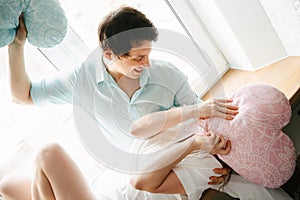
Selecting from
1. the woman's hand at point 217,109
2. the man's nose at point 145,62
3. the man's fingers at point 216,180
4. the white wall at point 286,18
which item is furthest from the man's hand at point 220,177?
the white wall at point 286,18

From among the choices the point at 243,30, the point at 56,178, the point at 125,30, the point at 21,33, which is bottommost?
the point at 243,30

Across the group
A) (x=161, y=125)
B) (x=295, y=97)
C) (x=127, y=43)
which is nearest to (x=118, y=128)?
(x=161, y=125)

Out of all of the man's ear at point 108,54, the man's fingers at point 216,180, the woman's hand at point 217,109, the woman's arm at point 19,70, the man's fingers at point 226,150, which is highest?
the woman's arm at point 19,70

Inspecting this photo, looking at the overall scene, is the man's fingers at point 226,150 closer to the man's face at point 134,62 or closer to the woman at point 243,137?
the woman at point 243,137

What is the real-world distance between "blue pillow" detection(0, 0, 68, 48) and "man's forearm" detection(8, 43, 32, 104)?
0.08 m

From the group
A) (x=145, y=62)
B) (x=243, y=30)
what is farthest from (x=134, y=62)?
A: (x=243, y=30)

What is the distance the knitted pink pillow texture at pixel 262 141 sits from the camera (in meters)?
0.89

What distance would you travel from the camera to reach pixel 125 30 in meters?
0.87

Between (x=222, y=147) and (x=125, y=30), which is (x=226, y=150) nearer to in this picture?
(x=222, y=147)

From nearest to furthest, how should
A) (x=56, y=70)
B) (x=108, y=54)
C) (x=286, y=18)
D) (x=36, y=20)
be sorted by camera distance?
1. (x=36, y=20)
2. (x=108, y=54)
3. (x=286, y=18)
4. (x=56, y=70)

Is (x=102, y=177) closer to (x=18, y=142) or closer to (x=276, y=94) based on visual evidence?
(x=18, y=142)

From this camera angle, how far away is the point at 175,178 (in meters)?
0.93

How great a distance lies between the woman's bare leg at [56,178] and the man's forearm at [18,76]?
184mm

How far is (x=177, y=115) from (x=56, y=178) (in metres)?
0.43
